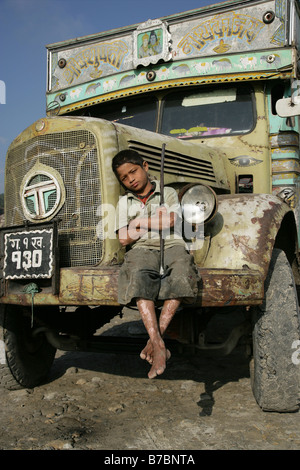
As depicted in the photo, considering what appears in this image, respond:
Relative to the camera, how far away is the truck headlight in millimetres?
2928

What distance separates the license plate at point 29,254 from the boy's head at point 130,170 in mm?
563

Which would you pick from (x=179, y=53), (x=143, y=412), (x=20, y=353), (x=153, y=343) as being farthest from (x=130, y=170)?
(x=179, y=53)

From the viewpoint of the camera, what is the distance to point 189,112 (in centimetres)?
448

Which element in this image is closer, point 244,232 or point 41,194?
point 244,232

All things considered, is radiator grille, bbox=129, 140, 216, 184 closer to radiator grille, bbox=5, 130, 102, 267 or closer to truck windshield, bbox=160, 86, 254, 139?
radiator grille, bbox=5, 130, 102, 267

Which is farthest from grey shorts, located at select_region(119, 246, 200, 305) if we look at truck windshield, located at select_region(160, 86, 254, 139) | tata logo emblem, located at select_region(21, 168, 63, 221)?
truck windshield, located at select_region(160, 86, 254, 139)

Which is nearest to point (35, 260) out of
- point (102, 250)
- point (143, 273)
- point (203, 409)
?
point (102, 250)

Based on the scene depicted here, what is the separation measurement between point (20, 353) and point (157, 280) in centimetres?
158

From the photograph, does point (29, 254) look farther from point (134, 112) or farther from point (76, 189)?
point (134, 112)

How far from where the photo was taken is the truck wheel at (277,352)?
9.23 ft

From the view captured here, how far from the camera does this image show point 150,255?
272 cm
